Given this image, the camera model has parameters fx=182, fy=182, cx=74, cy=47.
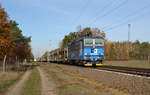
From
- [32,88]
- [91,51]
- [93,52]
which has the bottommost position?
[32,88]

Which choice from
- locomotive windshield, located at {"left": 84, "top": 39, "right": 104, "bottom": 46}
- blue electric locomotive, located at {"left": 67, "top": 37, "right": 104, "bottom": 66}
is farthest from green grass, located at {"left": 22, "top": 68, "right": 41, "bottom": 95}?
locomotive windshield, located at {"left": 84, "top": 39, "right": 104, "bottom": 46}

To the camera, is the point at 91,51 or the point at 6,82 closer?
the point at 6,82

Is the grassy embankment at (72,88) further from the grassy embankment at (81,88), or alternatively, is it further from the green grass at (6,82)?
the green grass at (6,82)

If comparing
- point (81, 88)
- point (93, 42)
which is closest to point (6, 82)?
point (81, 88)

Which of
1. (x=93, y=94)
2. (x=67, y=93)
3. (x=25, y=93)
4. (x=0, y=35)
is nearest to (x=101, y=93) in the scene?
(x=93, y=94)

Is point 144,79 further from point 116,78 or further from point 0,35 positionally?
point 0,35

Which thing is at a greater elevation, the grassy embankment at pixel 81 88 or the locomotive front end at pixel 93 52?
the locomotive front end at pixel 93 52

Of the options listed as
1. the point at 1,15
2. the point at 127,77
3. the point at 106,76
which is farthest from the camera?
the point at 1,15

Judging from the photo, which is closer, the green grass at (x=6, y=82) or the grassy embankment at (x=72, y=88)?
the grassy embankment at (x=72, y=88)

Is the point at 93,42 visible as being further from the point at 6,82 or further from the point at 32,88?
the point at 32,88

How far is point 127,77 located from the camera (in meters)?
10.9

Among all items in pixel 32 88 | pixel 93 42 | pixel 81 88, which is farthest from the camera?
pixel 93 42

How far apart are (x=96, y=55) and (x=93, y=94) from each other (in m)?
15.4

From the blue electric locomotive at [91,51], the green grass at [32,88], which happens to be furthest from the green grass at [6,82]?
the blue electric locomotive at [91,51]
